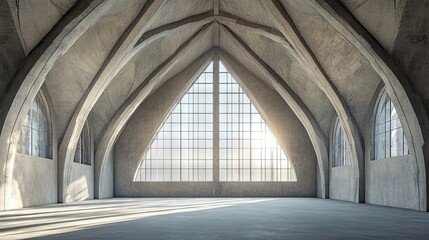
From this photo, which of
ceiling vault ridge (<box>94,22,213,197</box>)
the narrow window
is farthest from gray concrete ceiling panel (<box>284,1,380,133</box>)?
the narrow window

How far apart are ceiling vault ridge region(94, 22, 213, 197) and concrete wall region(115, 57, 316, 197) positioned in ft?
13.6

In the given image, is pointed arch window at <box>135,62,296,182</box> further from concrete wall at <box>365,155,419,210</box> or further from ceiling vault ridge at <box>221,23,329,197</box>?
concrete wall at <box>365,155,419,210</box>

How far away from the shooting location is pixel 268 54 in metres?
33.8

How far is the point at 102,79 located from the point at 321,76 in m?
11.8

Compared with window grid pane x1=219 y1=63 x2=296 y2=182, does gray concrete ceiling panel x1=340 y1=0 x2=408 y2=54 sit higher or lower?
higher

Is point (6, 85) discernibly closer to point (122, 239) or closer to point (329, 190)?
point (122, 239)

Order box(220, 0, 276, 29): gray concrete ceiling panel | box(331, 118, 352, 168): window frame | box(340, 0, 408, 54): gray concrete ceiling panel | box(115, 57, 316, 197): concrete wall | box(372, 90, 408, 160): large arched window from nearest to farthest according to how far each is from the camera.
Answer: box(340, 0, 408, 54): gray concrete ceiling panel, box(372, 90, 408, 160): large arched window, box(220, 0, 276, 29): gray concrete ceiling panel, box(331, 118, 352, 168): window frame, box(115, 57, 316, 197): concrete wall

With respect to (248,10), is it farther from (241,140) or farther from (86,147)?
(86,147)

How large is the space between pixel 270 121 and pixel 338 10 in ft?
63.4

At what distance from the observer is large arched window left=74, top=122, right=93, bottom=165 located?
1330 inches

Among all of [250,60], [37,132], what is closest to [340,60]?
[250,60]

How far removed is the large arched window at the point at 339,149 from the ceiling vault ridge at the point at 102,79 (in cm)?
1481

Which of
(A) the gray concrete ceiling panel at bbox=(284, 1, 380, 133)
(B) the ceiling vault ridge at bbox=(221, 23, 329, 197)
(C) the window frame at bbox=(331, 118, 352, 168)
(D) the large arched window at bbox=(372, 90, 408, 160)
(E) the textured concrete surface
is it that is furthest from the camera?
(B) the ceiling vault ridge at bbox=(221, 23, 329, 197)

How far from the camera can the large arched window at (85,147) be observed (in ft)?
111
